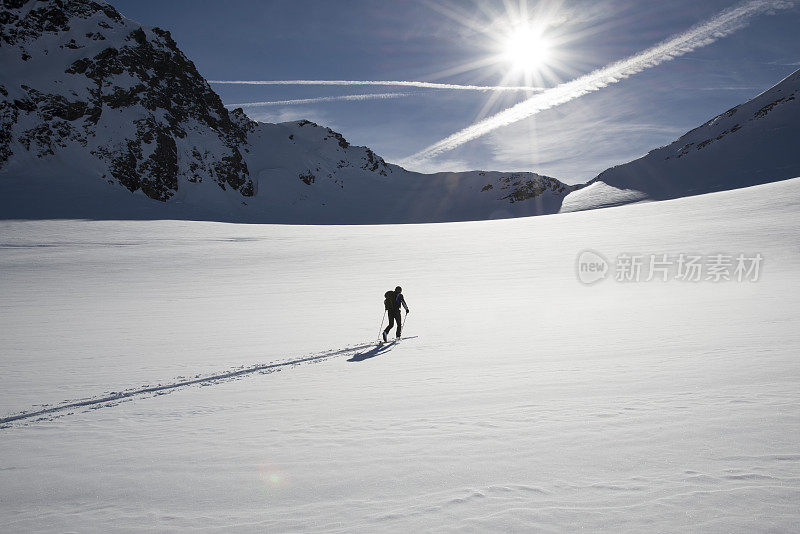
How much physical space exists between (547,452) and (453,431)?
1.05m

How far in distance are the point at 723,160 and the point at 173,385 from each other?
13077 centimetres

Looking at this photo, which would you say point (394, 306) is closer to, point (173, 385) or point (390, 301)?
point (390, 301)

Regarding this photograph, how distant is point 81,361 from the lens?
847 centimetres

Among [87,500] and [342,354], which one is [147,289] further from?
[87,500]

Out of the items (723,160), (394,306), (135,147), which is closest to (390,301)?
(394,306)

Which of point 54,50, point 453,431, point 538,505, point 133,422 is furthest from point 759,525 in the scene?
point 54,50

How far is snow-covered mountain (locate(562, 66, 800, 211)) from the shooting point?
3529 inches

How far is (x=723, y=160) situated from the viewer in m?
101

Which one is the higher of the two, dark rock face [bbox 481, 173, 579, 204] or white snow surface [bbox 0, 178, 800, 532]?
dark rock face [bbox 481, 173, 579, 204]

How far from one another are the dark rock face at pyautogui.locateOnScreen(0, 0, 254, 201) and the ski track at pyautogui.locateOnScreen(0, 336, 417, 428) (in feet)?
319

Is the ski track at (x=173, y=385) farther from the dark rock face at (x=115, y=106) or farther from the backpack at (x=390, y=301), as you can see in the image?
the dark rock face at (x=115, y=106)

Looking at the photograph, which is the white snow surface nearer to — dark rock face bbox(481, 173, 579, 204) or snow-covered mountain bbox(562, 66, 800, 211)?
snow-covered mountain bbox(562, 66, 800, 211)

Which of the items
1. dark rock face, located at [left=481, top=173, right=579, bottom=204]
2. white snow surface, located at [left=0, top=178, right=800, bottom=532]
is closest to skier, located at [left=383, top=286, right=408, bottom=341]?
white snow surface, located at [left=0, top=178, right=800, bottom=532]

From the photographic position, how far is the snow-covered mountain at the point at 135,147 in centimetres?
7769
